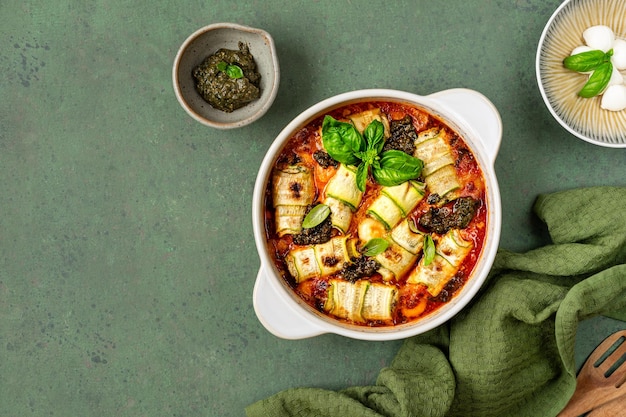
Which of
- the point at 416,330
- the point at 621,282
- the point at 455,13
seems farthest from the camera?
the point at 455,13

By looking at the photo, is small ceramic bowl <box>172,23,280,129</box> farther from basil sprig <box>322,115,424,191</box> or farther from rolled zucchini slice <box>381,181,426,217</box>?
rolled zucchini slice <box>381,181,426,217</box>

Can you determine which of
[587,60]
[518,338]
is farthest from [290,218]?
[587,60]

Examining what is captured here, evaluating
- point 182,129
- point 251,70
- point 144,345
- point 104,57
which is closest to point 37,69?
point 104,57

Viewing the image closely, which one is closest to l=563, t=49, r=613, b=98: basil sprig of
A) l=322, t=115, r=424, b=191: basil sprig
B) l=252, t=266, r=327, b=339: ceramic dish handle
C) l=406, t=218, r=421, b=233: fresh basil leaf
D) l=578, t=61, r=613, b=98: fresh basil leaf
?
l=578, t=61, r=613, b=98: fresh basil leaf

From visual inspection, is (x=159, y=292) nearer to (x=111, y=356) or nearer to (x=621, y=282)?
(x=111, y=356)

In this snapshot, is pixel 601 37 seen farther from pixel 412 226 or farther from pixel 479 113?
pixel 412 226

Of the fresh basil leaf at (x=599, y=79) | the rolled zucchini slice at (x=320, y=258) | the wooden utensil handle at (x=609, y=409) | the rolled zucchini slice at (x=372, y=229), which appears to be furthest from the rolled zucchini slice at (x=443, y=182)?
the wooden utensil handle at (x=609, y=409)

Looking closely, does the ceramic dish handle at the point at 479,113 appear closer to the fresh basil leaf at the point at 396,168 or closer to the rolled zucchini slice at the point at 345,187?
the fresh basil leaf at the point at 396,168
